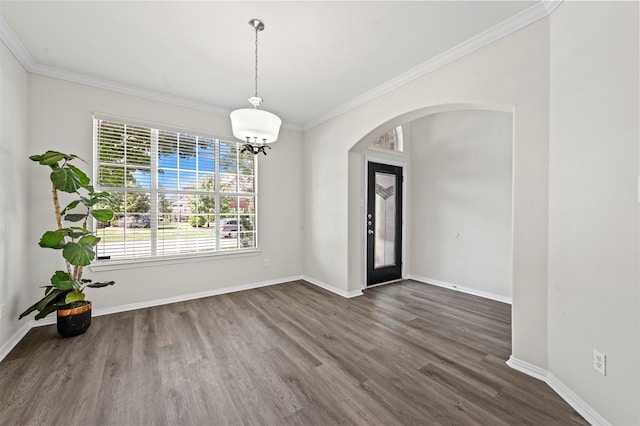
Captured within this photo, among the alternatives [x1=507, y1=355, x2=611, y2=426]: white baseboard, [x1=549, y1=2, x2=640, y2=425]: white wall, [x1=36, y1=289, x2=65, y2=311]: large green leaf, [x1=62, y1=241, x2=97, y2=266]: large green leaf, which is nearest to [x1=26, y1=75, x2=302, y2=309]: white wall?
[x1=36, y1=289, x2=65, y2=311]: large green leaf

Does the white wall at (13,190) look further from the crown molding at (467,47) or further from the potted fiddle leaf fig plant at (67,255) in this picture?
the crown molding at (467,47)

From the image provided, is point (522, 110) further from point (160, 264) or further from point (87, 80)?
point (87, 80)

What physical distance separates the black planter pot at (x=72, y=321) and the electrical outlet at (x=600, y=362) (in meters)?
4.34

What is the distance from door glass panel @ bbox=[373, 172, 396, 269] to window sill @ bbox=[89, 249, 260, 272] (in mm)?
2147

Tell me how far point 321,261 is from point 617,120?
3.73 metres

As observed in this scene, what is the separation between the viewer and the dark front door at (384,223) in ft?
14.7

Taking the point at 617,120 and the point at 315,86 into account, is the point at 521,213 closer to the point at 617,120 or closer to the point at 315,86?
the point at 617,120

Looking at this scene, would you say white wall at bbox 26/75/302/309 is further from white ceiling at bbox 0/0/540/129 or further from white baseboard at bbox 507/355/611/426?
white baseboard at bbox 507/355/611/426

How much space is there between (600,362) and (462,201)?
3007 mm

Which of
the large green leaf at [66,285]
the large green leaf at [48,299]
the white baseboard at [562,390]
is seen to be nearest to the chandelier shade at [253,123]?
the large green leaf at [66,285]

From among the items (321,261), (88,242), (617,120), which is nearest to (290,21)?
(617,120)

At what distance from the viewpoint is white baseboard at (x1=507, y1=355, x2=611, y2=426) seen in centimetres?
158

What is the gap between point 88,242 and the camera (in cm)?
263

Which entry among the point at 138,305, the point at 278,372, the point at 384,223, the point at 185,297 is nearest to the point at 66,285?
the point at 138,305
